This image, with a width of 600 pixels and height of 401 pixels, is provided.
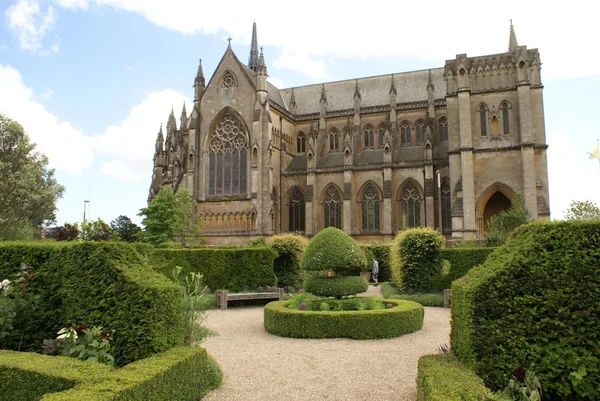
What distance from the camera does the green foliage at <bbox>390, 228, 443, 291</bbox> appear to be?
20.8m

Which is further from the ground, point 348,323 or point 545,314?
point 545,314

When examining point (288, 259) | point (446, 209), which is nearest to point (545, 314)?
point (288, 259)

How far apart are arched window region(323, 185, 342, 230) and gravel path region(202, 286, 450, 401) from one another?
87.8 ft

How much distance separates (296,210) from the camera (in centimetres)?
4222

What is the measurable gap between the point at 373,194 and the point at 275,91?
16.0 metres

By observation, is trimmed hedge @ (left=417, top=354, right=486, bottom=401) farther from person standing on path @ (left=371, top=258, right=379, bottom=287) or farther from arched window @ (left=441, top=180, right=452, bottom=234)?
arched window @ (left=441, top=180, right=452, bottom=234)

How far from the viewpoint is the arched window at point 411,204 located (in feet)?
126

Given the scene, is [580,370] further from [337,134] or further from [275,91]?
[275,91]

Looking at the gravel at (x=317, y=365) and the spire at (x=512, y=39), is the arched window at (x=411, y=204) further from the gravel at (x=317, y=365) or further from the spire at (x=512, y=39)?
the gravel at (x=317, y=365)

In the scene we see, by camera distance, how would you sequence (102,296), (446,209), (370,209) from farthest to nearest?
(370,209), (446,209), (102,296)

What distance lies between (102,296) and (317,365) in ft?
14.2

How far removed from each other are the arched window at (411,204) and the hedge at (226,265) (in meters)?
19.8

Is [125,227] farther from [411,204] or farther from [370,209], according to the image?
[411,204]

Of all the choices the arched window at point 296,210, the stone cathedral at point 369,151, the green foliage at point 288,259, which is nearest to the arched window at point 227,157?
the stone cathedral at point 369,151
